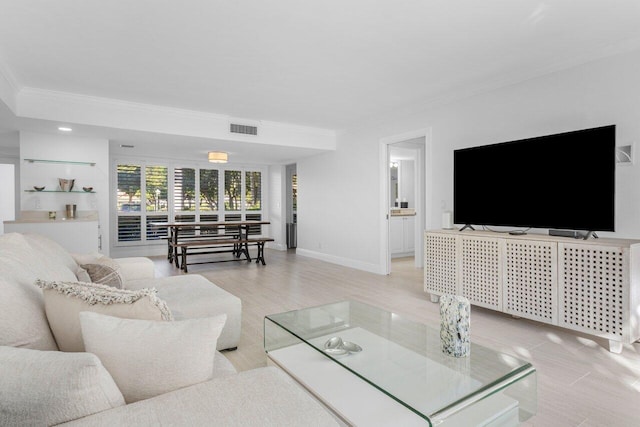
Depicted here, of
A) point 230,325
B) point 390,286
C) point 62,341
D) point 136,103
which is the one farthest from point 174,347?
point 136,103

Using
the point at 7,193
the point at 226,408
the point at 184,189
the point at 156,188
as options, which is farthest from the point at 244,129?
the point at 226,408

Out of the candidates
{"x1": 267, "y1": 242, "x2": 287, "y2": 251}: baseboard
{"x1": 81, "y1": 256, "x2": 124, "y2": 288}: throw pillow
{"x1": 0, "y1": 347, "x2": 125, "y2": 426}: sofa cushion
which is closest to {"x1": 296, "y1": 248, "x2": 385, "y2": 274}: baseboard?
{"x1": 267, "y1": 242, "x2": 287, "y2": 251}: baseboard

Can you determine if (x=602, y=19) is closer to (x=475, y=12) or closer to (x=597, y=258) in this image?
(x=475, y=12)

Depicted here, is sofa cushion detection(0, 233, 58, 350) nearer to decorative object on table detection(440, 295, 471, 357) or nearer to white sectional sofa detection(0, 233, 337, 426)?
white sectional sofa detection(0, 233, 337, 426)

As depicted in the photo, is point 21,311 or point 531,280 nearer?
point 21,311

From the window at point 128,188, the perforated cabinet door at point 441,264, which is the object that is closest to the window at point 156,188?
the window at point 128,188

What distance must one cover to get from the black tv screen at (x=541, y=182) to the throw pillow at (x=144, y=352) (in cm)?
312

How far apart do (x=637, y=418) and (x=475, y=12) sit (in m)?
2.62

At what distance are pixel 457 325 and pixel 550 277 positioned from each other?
66.3 inches

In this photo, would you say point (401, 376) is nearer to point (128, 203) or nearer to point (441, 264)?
point (441, 264)

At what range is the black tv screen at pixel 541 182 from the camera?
9.00 feet

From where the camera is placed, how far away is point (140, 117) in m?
4.61

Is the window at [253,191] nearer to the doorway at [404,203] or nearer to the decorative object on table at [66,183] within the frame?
the doorway at [404,203]

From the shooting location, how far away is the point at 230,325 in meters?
2.47
